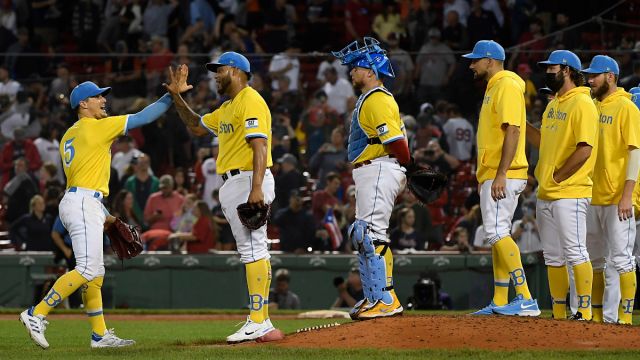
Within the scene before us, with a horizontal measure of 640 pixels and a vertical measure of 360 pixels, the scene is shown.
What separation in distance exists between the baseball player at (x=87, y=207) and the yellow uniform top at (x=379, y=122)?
1.65m

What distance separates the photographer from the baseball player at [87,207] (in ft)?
32.1

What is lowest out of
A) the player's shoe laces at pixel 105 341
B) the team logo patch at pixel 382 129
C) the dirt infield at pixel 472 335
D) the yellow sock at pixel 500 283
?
the player's shoe laces at pixel 105 341

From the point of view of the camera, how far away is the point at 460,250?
664 inches

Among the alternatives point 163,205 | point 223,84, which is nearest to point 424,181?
point 223,84

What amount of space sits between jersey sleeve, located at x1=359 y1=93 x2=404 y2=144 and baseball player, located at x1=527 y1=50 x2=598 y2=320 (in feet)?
4.69

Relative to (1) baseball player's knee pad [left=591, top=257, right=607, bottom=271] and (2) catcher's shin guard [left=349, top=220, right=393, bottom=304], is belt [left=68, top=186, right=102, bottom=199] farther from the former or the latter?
(1) baseball player's knee pad [left=591, top=257, right=607, bottom=271]

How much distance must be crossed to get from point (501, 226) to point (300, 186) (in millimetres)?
7995

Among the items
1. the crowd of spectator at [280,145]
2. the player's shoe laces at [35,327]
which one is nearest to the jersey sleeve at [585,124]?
the player's shoe laces at [35,327]

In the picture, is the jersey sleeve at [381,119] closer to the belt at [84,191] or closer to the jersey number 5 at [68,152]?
the belt at [84,191]

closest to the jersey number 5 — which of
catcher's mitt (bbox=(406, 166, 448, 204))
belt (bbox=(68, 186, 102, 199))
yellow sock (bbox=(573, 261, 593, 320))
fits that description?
belt (bbox=(68, 186, 102, 199))

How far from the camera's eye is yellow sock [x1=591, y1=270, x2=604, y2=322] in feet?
36.3

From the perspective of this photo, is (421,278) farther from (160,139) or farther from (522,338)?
(522,338)

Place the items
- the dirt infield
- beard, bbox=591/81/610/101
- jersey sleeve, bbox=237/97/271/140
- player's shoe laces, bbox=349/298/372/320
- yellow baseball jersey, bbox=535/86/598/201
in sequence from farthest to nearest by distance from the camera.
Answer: beard, bbox=591/81/610/101 < yellow baseball jersey, bbox=535/86/598/201 < player's shoe laces, bbox=349/298/372/320 < jersey sleeve, bbox=237/97/271/140 < the dirt infield

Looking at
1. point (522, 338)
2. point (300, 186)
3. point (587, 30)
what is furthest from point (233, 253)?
point (522, 338)
